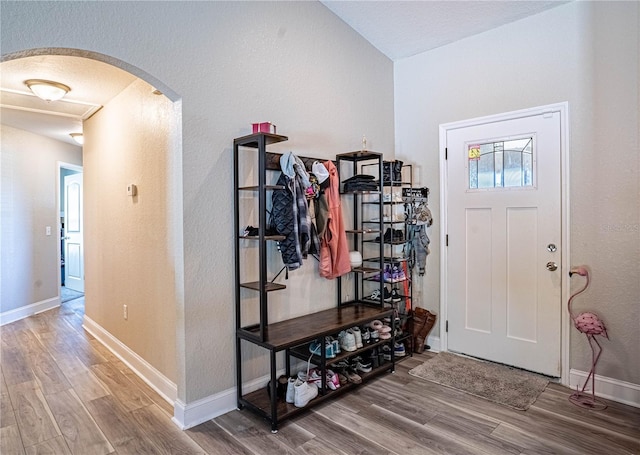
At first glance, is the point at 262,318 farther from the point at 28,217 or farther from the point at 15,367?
the point at 28,217

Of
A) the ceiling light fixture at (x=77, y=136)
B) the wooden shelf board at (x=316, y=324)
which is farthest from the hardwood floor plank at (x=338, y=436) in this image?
the ceiling light fixture at (x=77, y=136)

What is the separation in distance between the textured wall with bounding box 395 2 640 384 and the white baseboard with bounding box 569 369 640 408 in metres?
0.04

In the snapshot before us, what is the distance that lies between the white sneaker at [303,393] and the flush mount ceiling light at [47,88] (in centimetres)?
301

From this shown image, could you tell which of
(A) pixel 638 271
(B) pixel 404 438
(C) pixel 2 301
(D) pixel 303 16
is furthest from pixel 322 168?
(C) pixel 2 301

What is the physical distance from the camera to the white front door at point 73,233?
6.39m

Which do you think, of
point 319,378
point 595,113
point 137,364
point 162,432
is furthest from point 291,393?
point 595,113

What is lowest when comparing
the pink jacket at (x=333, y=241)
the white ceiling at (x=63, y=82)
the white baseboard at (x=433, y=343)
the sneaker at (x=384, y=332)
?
the white baseboard at (x=433, y=343)

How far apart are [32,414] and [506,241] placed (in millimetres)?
3713

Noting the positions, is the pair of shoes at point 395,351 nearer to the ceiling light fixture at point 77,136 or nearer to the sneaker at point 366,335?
the sneaker at point 366,335

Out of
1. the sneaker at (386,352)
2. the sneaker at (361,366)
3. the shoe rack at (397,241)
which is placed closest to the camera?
the sneaker at (361,366)

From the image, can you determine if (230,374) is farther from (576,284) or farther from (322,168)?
(576,284)

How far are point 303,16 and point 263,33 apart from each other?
49 cm

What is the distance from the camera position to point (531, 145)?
3.04m

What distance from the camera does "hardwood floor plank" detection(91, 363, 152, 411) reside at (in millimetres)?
2617
